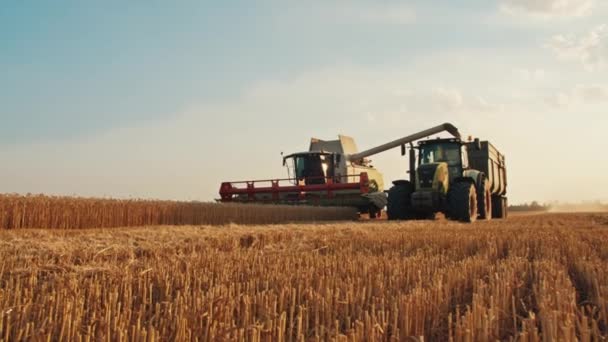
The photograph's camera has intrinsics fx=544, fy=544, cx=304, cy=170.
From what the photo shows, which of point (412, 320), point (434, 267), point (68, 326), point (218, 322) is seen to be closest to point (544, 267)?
point (434, 267)

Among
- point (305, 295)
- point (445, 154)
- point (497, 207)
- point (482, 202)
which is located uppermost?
point (445, 154)

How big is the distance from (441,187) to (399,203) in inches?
52.3

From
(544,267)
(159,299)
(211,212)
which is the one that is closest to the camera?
(159,299)

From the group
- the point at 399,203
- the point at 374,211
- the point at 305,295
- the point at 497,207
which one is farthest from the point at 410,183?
the point at 305,295

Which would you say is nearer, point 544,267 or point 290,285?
point 290,285

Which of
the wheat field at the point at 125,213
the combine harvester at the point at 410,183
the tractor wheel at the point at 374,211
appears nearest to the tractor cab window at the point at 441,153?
the combine harvester at the point at 410,183

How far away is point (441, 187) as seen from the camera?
14055 millimetres

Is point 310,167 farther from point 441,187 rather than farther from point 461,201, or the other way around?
point 461,201

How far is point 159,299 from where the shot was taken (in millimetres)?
3654

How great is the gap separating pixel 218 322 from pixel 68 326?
696 millimetres

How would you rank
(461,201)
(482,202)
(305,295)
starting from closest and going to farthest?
1. (305,295)
2. (461,201)
3. (482,202)

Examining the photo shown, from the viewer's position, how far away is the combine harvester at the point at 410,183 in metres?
14.0

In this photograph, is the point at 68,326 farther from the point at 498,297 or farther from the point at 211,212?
the point at 211,212

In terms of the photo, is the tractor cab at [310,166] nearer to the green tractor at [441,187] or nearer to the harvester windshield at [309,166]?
the harvester windshield at [309,166]
